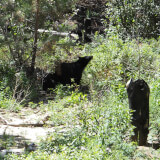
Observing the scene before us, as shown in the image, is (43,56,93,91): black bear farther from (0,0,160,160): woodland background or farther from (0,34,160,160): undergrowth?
(0,34,160,160): undergrowth

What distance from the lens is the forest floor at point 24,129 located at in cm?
532

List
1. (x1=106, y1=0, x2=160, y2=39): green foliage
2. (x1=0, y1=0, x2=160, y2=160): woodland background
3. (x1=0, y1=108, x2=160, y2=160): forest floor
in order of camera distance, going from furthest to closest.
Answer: (x1=106, y1=0, x2=160, y2=39): green foliage < (x1=0, y1=108, x2=160, y2=160): forest floor < (x1=0, y1=0, x2=160, y2=160): woodland background

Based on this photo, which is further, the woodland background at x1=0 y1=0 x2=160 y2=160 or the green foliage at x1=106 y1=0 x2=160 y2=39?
the green foliage at x1=106 y1=0 x2=160 y2=39

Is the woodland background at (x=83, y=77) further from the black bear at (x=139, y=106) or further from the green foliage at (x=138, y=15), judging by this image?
the black bear at (x=139, y=106)

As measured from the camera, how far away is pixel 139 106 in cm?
556

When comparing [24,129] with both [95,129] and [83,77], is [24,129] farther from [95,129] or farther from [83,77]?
[83,77]

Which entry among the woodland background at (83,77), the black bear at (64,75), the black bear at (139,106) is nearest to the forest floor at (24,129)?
→ the woodland background at (83,77)

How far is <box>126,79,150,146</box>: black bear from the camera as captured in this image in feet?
18.1

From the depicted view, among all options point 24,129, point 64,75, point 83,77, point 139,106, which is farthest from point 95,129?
point 64,75

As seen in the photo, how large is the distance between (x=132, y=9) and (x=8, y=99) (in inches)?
323

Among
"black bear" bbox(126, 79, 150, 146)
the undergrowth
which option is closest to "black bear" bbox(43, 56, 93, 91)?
the undergrowth

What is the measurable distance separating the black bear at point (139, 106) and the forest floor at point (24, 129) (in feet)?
0.83

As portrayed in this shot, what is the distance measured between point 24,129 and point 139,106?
2.74 metres

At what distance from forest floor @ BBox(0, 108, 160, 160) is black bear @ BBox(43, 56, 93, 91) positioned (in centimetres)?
204
